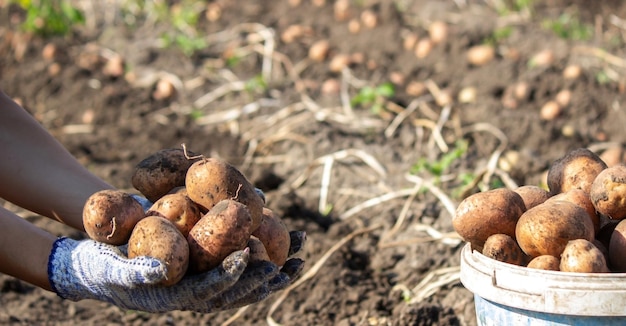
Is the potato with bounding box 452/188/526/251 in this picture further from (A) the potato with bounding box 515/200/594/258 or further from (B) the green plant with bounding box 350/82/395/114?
(B) the green plant with bounding box 350/82/395/114

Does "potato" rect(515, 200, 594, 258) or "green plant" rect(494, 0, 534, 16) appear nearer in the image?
"potato" rect(515, 200, 594, 258)

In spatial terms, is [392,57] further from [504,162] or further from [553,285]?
[553,285]

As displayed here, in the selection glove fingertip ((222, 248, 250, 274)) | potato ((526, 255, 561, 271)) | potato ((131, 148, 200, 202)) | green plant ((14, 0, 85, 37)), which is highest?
potato ((131, 148, 200, 202))

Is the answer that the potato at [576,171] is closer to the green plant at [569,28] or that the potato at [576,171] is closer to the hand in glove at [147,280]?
the hand in glove at [147,280]

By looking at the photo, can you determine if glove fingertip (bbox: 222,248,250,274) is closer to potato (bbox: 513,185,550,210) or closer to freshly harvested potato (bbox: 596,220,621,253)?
potato (bbox: 513,185,550,210)

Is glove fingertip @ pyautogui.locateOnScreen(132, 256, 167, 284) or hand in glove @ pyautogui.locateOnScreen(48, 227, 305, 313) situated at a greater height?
glove fingertip @ pyautogui.locateOnScreen(132, 256, 167, 284)

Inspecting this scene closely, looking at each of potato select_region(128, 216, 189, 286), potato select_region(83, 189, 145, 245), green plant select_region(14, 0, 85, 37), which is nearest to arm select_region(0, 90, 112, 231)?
potato select_region(83, 189, 145, 245)

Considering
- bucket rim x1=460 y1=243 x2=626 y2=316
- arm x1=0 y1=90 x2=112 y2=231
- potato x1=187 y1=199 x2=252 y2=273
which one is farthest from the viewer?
arm x1=0 y1=90 x2=112 y2=231

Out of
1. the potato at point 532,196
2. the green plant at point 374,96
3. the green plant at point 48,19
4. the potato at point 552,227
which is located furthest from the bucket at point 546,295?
the green plant at point 48,19

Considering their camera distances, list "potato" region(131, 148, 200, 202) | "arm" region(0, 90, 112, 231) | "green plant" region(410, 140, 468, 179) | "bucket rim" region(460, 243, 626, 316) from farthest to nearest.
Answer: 1. "green plant" region(410, 140, 468, 179)
2. "arm" region(0, 90, 112, 231)
3. "potato" region(131, 148, 200, 202)
4. "bucket rim" region(460, 243, 626, 316)
